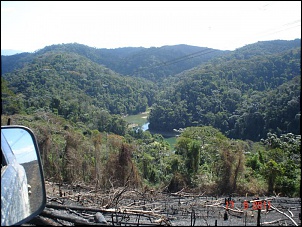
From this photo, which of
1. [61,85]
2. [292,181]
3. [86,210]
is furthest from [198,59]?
[86,210]

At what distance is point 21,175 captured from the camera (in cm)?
134

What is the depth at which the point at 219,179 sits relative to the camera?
10.1m

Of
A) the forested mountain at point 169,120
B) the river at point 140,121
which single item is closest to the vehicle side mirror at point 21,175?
the forested mountain at point 169,120

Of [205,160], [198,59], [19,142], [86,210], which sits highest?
[198,59]

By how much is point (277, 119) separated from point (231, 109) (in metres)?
13.8

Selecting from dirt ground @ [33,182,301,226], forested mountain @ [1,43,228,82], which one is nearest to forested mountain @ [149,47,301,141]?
forested mountain @ [1,43,228,82]

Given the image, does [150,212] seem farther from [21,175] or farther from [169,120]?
[169,120]

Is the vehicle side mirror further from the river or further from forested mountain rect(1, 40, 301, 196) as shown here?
the river

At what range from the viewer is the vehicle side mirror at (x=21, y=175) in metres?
1.13

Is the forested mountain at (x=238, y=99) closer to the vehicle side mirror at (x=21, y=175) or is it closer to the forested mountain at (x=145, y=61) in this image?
the forested mountain at (x=145, y=61)

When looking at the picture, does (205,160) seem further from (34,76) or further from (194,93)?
(194,93)

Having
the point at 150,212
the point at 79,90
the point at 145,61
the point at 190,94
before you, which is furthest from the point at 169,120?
the point at 150,212

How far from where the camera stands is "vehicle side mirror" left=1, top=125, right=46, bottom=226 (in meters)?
1.13

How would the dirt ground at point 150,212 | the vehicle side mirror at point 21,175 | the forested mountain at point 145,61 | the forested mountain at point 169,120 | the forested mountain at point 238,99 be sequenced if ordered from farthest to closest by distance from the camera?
the forested mountain at point 145,61
the forested mountain at point 238,99
the forested mountain at point 169,120
the dirt ground at point 150,212
the vehicle side mirror at point 21,175
